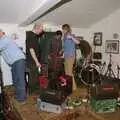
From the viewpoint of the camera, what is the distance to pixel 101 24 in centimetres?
607

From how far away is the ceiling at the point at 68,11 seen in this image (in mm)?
3790

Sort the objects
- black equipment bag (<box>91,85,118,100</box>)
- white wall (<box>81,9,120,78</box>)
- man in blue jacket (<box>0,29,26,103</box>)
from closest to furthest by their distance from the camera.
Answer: black equipment bag (<box>91,85,118,100</box>) < man in blue jacket (<box>0,29,26,103</box>) < white wall (<box>81,9,120,78</box>)

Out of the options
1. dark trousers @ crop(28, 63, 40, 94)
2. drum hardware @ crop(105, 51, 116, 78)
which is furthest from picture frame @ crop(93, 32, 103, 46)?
dark trousers @ crop(28, 63, 40, 94)

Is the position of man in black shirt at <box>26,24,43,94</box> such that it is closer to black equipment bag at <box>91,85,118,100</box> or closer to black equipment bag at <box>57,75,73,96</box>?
black equipment bag at <box>57,75,73,96</box>

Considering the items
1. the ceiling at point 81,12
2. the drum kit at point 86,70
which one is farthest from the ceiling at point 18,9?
the drum kit at point 86,70

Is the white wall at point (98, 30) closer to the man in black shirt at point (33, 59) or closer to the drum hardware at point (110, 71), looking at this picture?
the drum hardware at point (110, 71)

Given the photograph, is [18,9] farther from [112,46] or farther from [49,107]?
[112,46]

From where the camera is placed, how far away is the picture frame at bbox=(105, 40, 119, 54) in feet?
18.8

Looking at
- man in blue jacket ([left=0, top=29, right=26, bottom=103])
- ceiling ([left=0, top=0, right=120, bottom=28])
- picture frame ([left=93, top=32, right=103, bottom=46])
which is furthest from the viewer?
picture frame ([left=93, top=32, right=103, bottom=46])

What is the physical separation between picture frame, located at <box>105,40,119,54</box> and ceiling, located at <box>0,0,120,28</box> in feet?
2.44

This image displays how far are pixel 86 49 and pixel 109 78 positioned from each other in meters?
1.02

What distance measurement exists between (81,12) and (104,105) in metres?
2.68

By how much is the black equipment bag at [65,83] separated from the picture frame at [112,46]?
82.4 inches

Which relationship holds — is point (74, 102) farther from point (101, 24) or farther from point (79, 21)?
point (101, 24)
